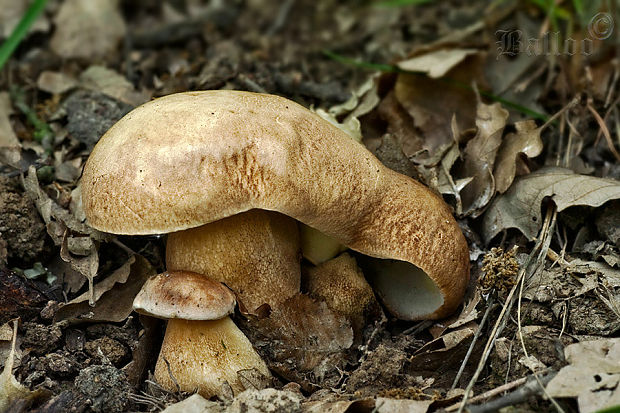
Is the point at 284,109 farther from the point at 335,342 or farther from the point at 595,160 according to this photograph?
the point at 595,160

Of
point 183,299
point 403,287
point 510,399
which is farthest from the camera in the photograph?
point 403,287

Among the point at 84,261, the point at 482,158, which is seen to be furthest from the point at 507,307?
the point at 84,261

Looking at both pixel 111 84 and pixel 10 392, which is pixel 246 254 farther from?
pixel 111 84

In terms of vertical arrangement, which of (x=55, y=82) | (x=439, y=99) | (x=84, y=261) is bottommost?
(x=84, y=261)

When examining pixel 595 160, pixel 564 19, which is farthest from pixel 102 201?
pixel 564 19

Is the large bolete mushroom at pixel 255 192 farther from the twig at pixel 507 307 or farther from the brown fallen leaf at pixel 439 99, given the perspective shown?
the brown fallen leaf at pixel 439 99

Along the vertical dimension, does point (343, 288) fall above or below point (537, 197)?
below

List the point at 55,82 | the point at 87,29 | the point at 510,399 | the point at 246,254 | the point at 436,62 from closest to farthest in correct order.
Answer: the point at 510,399, the point at 246,254, the point at 436,62, the point at 55,82, the point at 87,29

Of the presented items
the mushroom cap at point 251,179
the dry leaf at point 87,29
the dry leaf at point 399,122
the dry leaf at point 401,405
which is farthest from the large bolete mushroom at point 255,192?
the dry leaf at point 87,29
